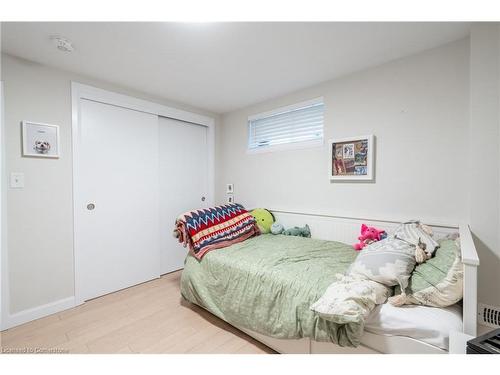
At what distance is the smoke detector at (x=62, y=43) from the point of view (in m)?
1.65

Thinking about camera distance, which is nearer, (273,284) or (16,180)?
(273,284)

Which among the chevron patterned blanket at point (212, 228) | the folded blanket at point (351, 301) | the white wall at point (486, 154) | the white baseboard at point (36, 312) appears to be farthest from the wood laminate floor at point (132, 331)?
the white wall at point (486, 154)

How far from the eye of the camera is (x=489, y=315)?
1.49 metres

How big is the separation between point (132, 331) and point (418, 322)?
1943 millimetres

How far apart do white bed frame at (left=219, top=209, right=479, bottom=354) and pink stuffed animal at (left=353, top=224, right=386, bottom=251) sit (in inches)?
3.1

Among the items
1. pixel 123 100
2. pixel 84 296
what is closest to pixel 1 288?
pixel 84 296

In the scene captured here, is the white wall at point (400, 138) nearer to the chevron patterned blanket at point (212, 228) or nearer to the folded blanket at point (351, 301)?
the chevron patterned blanket at point (212, 228)

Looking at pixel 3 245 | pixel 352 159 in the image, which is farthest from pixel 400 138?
pixel 3 245

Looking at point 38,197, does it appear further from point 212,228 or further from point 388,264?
point 388,264

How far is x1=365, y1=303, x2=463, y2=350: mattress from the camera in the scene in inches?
41.9

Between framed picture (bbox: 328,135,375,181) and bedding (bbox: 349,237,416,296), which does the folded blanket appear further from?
framed picture (bbox: 328,135,375,181)

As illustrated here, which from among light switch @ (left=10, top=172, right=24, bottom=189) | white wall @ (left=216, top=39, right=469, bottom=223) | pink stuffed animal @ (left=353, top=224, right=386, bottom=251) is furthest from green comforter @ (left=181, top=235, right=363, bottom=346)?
light switch @ (left=10, top=172, right=24, bottom=189)

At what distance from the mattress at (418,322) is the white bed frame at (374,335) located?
0.09ft

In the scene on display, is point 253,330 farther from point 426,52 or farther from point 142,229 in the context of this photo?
point 426,52
